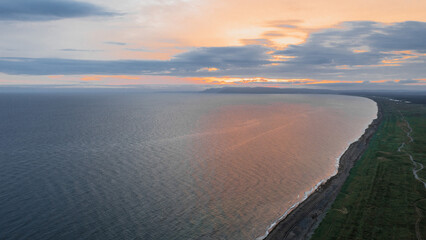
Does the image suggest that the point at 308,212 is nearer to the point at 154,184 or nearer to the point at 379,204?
the point at 379,204

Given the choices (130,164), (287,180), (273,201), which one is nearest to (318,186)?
(287,180)

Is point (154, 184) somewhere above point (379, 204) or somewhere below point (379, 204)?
below

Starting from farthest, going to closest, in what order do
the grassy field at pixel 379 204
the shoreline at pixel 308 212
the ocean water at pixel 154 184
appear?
1. the ocean water at pixel 154 184
2. the shoreline at pixel 308 212
3. the grassy field at pixel 379 204

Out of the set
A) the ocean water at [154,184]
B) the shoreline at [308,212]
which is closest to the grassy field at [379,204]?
the shoreline at [308,212]

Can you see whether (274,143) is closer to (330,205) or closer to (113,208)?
(330,205)

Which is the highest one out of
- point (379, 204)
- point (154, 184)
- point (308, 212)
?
point (379, 204)

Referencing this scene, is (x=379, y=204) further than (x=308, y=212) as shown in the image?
Yes

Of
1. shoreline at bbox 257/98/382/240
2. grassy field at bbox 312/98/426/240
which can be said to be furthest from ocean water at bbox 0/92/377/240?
grassy field at bbox 312/98/426/240

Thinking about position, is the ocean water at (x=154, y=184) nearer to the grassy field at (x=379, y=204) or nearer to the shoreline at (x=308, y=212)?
the shoreline at (x=308, y=212)

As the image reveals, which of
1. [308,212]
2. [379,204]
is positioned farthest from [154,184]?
[379,204]
